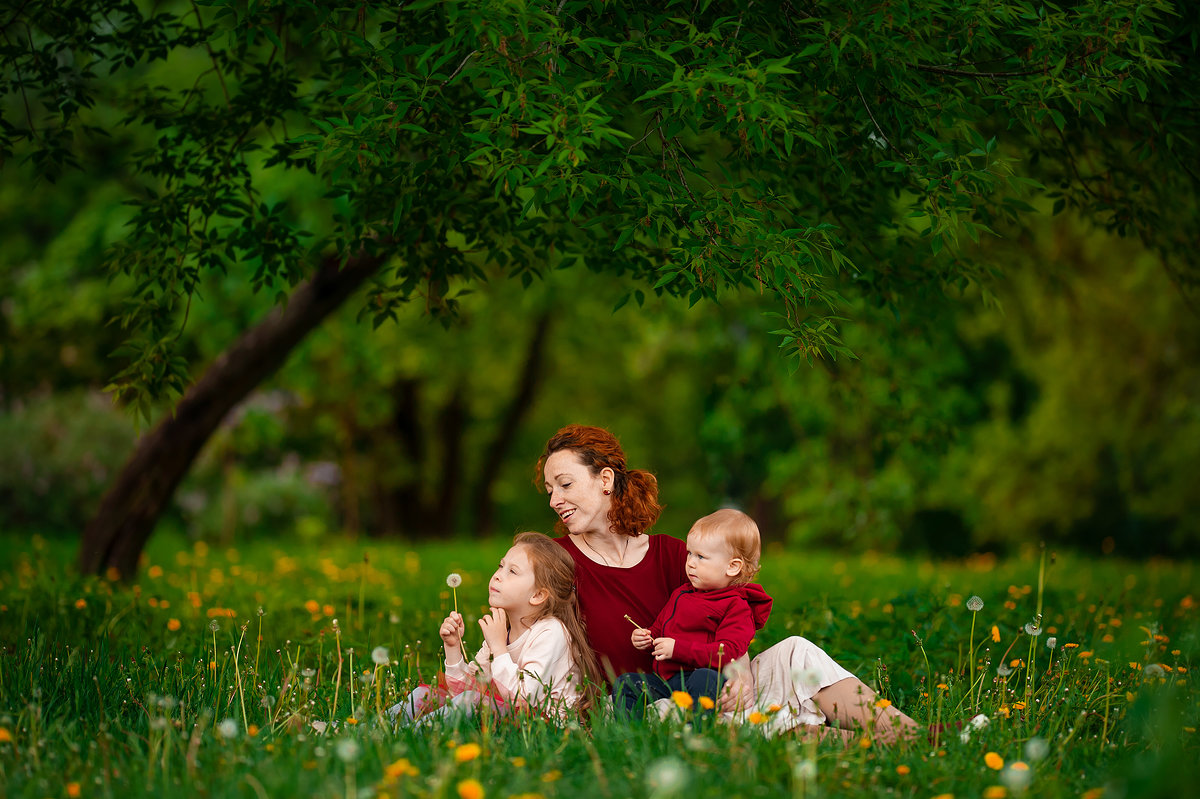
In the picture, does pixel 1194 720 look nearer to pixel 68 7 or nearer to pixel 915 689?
pixel 915 689

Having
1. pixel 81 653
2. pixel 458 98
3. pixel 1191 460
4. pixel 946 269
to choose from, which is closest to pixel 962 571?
pixel 1191 460

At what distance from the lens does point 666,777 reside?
6.72ft

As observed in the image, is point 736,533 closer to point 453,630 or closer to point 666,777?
point 453,630

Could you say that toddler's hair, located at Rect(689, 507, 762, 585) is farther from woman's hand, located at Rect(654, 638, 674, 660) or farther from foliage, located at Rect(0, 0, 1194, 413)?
foliage, located at Rect(0, 0, 1194, 413)

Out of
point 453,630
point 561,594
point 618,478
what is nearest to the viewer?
point 453,630

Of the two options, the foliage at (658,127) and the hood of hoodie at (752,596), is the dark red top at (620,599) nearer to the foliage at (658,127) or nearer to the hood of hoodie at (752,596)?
the hood of hoodie at (752,596)

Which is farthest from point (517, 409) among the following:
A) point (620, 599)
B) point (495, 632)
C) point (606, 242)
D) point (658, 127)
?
point (658, 127)

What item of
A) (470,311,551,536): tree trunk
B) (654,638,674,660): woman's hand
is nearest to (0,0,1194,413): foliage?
(654,638,674,660): woman's hand

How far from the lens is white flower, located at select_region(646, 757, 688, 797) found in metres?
2.06

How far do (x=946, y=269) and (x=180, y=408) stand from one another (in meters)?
4.99

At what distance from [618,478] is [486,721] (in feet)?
3.77

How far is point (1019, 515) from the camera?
1316 cm

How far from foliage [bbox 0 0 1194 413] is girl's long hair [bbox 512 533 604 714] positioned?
1098 mm

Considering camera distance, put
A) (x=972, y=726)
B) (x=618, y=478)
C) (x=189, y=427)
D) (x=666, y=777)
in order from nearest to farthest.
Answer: (x=666, y=777) → (x=972, y=726) → (x=618, y=478) → (x=189, y=427)
